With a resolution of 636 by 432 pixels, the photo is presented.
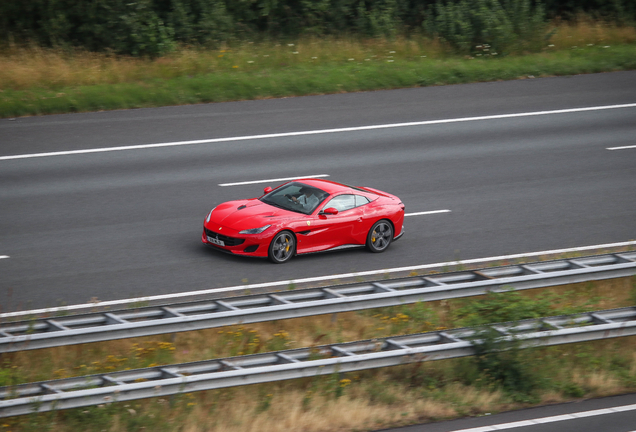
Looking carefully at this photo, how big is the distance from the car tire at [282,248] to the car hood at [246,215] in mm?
276

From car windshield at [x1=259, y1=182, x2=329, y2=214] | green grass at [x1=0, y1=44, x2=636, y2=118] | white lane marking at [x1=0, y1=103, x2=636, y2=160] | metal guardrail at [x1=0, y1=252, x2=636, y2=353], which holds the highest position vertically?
green grass at [x1=0, y1=44, x2=636, y2=118]

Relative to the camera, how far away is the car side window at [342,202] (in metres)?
13.4

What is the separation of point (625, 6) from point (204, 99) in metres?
18.1

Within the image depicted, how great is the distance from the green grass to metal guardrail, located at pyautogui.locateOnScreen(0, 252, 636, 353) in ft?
42.0

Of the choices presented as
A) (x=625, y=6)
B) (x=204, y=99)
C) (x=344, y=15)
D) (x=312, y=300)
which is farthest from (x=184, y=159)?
(x=625, y=6)

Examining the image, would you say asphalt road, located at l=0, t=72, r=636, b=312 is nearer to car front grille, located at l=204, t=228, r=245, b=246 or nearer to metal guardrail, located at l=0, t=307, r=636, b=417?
car front grille, located at l=204, t=228, r=245, b=246

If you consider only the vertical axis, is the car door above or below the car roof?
below

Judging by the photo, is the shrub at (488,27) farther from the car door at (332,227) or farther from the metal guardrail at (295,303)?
the metal guardrail at (295,303)

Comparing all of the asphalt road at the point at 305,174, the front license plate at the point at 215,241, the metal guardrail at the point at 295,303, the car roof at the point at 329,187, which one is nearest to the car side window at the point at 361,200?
the car roof at the point at 329,187

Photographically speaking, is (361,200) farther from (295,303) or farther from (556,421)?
(556,421)

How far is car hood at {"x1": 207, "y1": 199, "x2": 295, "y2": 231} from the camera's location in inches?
501

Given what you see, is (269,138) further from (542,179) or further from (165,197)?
(542,179)

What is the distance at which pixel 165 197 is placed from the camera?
1572 centimetres

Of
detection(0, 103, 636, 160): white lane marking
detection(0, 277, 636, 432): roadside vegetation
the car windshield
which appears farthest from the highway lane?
detection(0, 103, 636, 160): white lane marking
